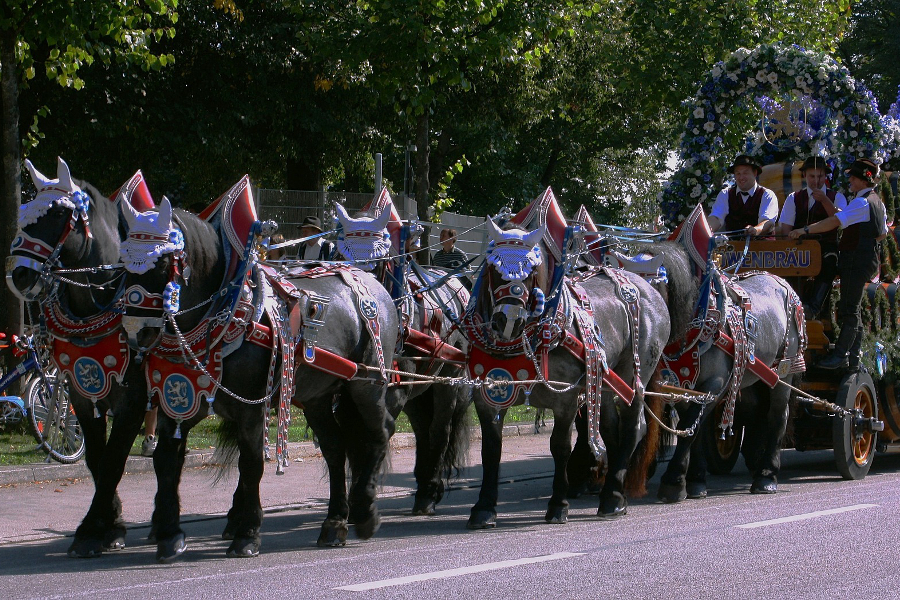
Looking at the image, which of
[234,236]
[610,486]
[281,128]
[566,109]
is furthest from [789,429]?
[566,109]

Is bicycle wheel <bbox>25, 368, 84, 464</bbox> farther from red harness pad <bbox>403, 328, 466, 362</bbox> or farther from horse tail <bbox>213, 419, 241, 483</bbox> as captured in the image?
red harness pad <bbox>403, 328, 466, 362</bbox>

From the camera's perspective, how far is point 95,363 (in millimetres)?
6914

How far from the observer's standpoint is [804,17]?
19906 mm

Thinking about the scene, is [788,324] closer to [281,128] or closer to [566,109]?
[281,128]

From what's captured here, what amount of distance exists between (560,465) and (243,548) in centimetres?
241

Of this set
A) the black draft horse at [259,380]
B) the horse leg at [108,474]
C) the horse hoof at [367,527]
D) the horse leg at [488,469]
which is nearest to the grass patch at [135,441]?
the black draft horse at [259,380]

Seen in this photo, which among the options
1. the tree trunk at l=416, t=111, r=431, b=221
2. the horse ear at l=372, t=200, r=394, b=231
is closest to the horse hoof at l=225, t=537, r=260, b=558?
the horse ear at l=372, t=200, r=394, b=231

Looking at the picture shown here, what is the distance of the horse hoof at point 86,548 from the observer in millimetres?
7094

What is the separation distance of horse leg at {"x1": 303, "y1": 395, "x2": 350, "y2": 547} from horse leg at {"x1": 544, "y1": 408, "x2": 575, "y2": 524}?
1.51m

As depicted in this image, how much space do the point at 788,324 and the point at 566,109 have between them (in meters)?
20.5

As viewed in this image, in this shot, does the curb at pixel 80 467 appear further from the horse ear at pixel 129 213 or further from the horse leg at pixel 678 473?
the horse ear at pixel 129 213

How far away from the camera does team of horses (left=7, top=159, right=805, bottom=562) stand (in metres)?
6.83

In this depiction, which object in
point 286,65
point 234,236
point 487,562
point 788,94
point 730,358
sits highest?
point 286,65

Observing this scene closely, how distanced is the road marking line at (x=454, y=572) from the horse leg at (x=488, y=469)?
1109 mm
